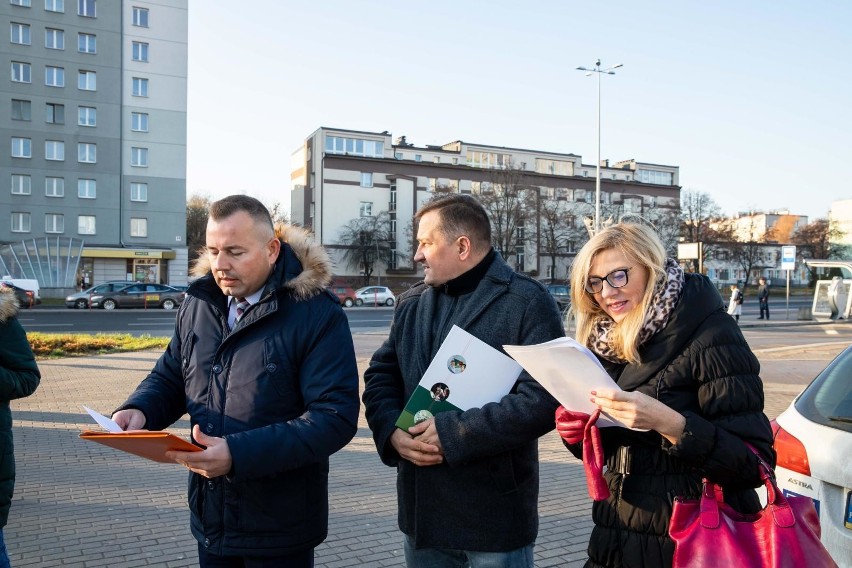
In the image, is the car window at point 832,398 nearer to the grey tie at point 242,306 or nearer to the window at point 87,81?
the grey tie at point 242,306

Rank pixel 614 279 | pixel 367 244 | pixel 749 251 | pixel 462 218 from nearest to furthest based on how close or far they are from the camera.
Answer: pixel 614 279
pixel 462 218
pixel 367 244
pixel 749 251

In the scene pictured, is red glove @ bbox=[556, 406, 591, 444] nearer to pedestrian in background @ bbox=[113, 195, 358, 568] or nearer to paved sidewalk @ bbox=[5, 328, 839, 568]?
pedestrian in background @ bbox=[113, 195, 358, 568]

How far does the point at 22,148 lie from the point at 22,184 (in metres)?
2.51

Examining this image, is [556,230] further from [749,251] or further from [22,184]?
[22,184]

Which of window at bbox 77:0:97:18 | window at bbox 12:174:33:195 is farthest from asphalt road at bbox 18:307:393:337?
window at bbox 77:0:97:18

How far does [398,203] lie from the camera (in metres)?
70.1

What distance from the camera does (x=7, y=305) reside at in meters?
3.55

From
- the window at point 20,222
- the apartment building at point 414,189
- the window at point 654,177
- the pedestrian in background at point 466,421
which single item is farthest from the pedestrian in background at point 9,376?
the window at point 654,177

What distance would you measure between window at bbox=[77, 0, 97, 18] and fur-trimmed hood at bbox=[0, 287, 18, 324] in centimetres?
5603

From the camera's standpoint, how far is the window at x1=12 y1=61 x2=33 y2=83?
50.0m

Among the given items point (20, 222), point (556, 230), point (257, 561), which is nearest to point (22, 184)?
point (20, 222)

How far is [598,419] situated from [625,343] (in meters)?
0.28

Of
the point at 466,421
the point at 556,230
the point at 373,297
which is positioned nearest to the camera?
the point at 466,421

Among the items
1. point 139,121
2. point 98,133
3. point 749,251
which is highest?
point 139,121
